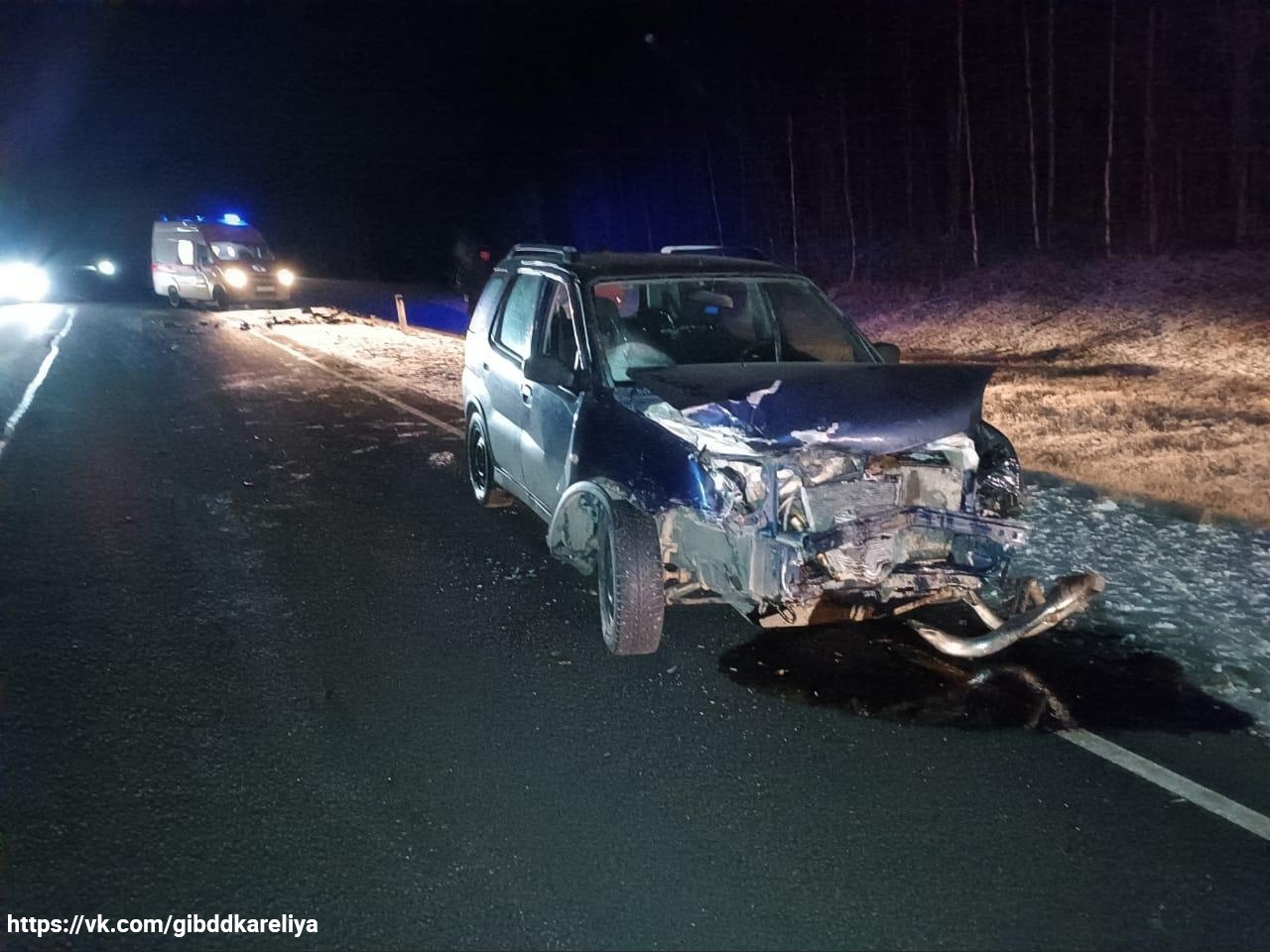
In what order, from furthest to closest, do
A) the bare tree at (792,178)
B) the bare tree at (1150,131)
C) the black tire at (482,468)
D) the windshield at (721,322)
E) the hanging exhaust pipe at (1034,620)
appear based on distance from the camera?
the bare tree at (792,178) < the bare tree at (1150,131) < the black tire at (482,468) < the windshield at (721,322) < the hanging exhaust pipe at (1034,620)

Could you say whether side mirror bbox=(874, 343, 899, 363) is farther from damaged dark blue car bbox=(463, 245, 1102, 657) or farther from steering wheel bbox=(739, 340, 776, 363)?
steering wheel bbox=(739, 340, 776, 363)

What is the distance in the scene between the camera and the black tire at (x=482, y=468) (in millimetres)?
7900

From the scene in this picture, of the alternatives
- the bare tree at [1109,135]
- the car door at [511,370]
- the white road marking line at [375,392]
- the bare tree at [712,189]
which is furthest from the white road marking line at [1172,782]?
the bare tree at [712,189]

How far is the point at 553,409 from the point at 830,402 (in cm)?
180

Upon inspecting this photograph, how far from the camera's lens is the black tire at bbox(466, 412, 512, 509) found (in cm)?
790

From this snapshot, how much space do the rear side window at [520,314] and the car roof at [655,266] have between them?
0.62ft

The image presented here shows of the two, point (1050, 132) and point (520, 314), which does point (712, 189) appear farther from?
point (520, 314)

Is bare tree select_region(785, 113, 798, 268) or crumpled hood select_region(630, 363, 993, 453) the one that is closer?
crumpled hood select_region(630, 363, 993, 453)

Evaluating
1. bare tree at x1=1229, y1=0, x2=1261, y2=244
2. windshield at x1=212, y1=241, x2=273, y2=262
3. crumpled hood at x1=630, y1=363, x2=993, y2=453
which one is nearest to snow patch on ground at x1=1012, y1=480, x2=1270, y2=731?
crumpled hood at x1=630, y1=363, x2=993, y2=453

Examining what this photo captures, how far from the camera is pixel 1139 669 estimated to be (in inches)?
203

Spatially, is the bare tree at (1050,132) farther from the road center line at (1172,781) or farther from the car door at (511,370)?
the road center line at (1172,781)

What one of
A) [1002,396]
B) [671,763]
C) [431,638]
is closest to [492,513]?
[431,638]

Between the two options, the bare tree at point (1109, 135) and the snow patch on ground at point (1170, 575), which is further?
the bare tree at point (1109, 135)

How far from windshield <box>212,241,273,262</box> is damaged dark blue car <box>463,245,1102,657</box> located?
2587 cm
